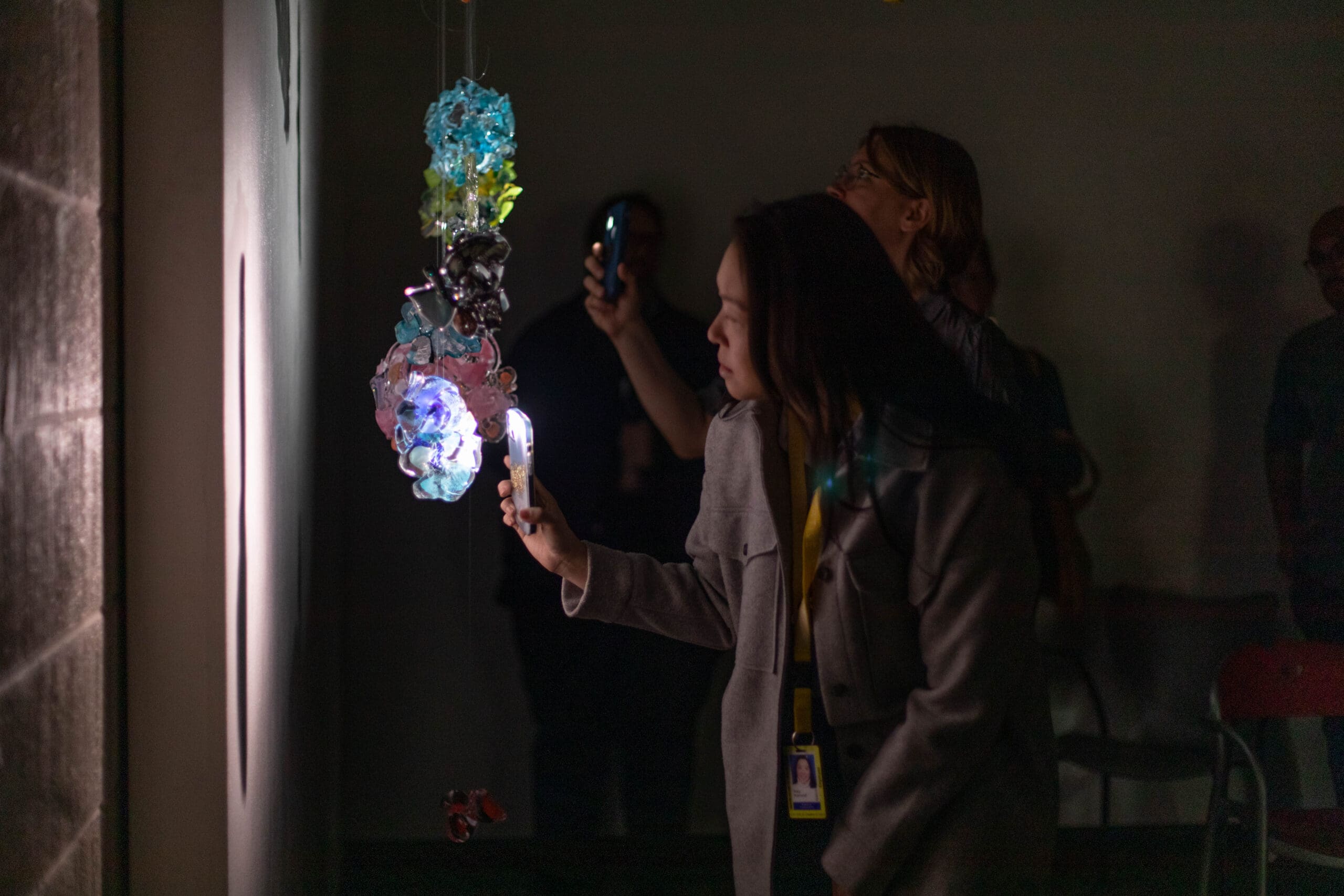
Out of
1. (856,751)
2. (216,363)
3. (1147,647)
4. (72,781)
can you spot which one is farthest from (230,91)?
(1147,647)

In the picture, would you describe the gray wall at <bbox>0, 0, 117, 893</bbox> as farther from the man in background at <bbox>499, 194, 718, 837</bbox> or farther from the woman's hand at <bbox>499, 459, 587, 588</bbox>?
the man in background at <bbox>499, 194, 718, 837</bbox>

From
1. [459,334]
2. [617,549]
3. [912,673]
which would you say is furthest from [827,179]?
[912,673]

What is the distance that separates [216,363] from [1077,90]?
151 centimetres

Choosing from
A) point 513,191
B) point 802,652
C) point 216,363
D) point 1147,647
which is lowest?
point 1147,647

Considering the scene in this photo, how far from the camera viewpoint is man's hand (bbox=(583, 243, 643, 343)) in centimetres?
154

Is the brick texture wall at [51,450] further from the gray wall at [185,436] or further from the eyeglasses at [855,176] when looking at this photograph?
the eyeglasses at [855,176]

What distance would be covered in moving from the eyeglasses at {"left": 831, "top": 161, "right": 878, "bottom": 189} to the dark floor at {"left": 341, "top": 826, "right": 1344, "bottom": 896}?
1.30m

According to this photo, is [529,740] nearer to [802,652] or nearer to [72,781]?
[802,652]

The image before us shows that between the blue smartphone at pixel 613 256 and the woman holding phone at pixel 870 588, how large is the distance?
485 mm

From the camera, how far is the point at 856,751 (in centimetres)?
110

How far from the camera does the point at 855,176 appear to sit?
52.2 inches

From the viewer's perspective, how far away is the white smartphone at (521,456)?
1.13 metres

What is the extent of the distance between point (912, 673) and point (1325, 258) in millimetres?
1295

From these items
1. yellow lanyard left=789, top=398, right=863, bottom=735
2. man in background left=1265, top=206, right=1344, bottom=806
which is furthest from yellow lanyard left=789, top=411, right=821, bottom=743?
man in background left=1265, top=206, right=1344, bottom=806
